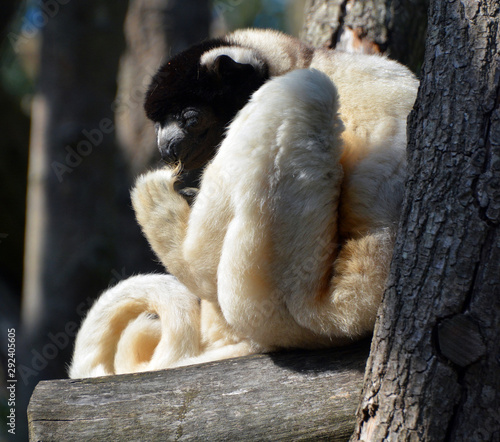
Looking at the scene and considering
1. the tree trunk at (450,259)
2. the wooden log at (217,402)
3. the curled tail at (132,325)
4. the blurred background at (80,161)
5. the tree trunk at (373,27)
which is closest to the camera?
the tree trunk at (450,259)

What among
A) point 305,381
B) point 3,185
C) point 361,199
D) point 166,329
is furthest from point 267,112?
point 3,185

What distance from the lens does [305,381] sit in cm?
330

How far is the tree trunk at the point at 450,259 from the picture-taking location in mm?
2338

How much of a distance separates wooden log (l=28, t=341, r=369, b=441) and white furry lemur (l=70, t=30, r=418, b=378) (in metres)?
0.20

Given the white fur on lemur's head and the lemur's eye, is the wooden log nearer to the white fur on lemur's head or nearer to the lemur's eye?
the lemur's eye

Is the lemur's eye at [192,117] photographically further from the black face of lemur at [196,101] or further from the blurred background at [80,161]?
the blurred background at [80,161]

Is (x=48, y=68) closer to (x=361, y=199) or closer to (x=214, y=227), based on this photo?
(x=214, y=227)

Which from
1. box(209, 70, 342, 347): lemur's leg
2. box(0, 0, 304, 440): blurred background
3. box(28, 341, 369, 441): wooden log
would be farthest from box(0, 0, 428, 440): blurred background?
box(209, 70, 342, 347): lemur's leg

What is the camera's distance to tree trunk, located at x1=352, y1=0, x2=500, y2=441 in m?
2.34

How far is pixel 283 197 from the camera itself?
311 centimetres

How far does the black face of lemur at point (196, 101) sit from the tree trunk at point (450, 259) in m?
1.78

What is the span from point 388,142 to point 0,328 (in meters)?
6.98

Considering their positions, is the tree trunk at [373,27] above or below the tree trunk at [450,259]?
above

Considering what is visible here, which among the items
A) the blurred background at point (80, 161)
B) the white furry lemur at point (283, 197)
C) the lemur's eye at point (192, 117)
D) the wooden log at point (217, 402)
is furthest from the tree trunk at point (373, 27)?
the wooden log at point (217, 402)
